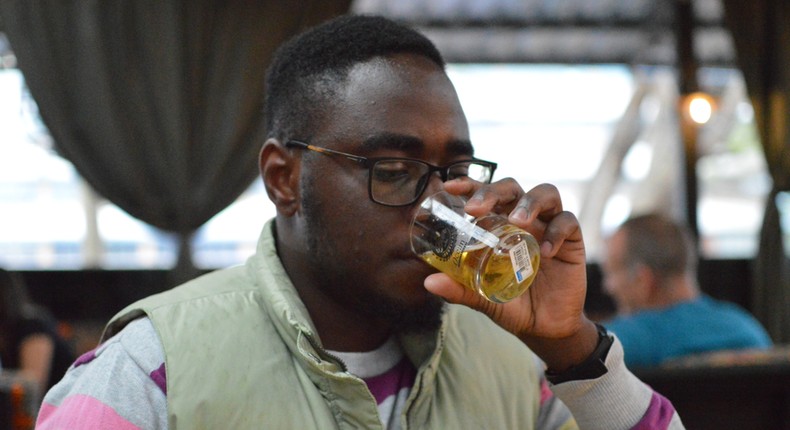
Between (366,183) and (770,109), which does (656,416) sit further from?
(770,109)

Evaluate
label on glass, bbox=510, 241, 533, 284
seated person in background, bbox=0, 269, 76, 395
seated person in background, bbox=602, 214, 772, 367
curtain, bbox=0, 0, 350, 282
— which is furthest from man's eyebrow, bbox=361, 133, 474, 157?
curtain, bbox=0, 0, 350, 282

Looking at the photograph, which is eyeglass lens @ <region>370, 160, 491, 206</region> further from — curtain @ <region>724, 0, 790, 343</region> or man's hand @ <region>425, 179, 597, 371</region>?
curtain @ <region>724, 0, 790, 343</region>

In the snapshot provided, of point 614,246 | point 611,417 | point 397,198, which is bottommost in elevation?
point 614,246

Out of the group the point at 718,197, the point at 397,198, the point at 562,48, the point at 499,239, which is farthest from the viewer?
the point at 718,197

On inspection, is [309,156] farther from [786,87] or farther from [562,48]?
[562,48]

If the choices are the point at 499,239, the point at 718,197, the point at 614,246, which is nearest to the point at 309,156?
the point at 499,239

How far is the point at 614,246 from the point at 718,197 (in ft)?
12.6

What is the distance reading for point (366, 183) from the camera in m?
1.23

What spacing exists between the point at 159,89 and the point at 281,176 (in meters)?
2.99

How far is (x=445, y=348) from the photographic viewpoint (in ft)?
4.38

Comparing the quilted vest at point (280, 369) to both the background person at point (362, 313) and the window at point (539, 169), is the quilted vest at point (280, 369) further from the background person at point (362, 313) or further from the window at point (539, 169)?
the window at point (539, 169)

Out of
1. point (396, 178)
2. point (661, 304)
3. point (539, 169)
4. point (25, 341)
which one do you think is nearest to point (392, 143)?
point (396, 178)

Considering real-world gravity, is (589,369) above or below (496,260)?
below

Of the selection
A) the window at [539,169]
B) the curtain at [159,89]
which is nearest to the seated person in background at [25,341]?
the curtain at [159,89]
